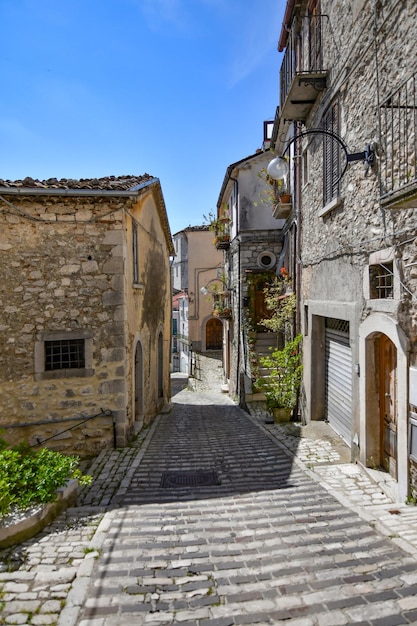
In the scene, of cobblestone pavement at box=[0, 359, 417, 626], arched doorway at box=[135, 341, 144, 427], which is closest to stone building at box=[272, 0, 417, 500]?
cobblestone pavement at box=[0, 359, 417, 626]

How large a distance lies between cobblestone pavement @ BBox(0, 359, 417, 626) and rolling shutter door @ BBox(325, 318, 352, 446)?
4.19ft

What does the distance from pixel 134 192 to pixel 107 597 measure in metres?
6.74

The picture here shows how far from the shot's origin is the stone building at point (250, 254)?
14406 millimetres

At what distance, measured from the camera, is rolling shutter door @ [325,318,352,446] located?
7516 millimetres

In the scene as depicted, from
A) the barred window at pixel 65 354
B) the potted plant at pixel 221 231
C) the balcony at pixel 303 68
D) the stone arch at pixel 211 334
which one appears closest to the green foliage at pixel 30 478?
the barred window at pixel 65 354

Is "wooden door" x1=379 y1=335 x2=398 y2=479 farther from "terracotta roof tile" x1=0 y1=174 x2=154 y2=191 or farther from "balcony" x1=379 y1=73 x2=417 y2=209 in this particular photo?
"terracotta roof tile" x1=0 y1=174 x2=154 y2=191

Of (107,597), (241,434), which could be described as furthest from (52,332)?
(107,597)

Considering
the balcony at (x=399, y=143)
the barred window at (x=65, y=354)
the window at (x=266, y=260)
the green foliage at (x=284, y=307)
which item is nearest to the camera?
the balcony at (x=399, y=143)

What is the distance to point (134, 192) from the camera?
787 cm

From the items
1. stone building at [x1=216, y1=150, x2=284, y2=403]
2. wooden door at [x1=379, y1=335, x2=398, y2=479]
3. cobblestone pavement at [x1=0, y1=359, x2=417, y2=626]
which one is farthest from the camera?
stone building at [x1=216, y1=150, x2=284, y2=403]

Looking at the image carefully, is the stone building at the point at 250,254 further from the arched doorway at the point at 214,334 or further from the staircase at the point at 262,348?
the arched doorway at the point at 214,334

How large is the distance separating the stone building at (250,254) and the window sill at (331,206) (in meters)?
6.33

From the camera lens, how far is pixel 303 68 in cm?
981

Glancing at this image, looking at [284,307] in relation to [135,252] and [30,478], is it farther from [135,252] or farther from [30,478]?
[30,478]
